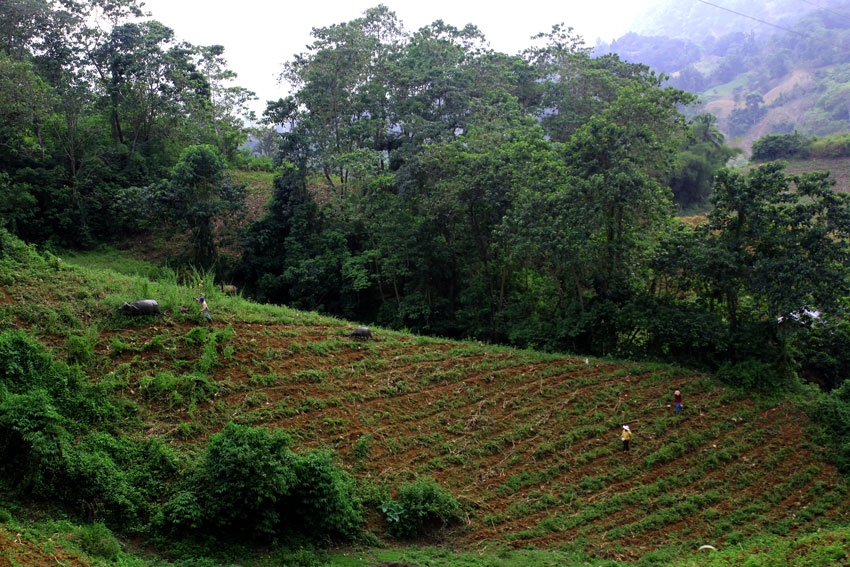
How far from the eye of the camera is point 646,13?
127250 millimetres

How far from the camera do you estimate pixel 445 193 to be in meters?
16.4

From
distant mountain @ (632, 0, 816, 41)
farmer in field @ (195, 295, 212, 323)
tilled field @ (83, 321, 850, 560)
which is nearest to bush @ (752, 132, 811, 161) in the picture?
tilled field @ (83, 321, 850, 560)

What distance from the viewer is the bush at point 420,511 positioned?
8.26 meters

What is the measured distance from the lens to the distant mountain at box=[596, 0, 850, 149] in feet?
186

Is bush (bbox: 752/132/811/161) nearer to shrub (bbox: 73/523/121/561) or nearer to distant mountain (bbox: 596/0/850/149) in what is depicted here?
distant mountain (bbox: 596/0/850/149)

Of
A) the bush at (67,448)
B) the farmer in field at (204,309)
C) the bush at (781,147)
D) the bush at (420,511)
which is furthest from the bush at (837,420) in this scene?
the bush at (781,147)

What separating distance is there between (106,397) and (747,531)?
1028 centimetres

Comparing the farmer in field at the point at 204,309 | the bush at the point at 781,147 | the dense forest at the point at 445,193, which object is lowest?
the farmer in field at the point at 204,309

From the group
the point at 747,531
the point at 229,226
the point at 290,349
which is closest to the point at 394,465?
the point at 290,349

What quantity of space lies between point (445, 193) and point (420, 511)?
1008cm

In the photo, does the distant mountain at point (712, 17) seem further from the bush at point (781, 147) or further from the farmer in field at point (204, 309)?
the farmer in field at point (204, 309)

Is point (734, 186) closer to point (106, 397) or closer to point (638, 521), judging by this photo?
point (638, 521)

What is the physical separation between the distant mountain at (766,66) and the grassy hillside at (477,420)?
1508 inches

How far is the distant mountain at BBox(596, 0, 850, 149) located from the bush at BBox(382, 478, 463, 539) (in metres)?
42.9
